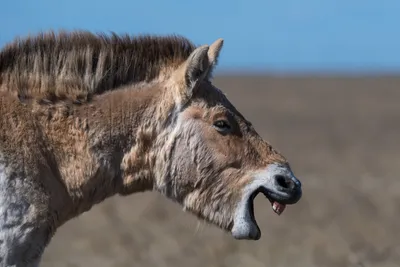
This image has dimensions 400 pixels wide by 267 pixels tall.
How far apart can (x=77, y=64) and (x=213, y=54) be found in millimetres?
Result: 877

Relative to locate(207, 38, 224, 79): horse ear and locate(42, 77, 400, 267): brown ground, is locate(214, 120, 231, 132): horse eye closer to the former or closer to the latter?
locate(207, 38, 224, 79): horse ear

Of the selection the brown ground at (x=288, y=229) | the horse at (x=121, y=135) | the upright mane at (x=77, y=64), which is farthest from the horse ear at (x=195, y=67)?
the brown ground at (x=288, y=229)

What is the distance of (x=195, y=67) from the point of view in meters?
6.55

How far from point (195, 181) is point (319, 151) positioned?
20.3 m

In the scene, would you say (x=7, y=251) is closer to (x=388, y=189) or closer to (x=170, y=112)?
(x=170, y=112)

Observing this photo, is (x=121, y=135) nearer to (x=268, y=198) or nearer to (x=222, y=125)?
(x=222, y=125)

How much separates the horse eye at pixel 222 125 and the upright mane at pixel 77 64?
0.46 m

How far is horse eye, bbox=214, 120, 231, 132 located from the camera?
21.9 feet

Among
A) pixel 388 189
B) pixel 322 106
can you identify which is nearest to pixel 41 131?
pixel 388 189

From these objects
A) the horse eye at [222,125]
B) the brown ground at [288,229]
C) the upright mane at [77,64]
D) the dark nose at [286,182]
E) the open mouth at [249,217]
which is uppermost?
the upright mane at [77,64]

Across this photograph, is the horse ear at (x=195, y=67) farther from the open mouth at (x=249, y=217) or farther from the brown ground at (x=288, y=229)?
the brown ground at (x=288, y=229)

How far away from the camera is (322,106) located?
4988cm

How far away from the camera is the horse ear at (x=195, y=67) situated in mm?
6531

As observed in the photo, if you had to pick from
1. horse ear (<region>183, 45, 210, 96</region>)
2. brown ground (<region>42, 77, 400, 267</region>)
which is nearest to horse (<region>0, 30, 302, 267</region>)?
horse ear (<region>183, 45, 210, 96</region>)
